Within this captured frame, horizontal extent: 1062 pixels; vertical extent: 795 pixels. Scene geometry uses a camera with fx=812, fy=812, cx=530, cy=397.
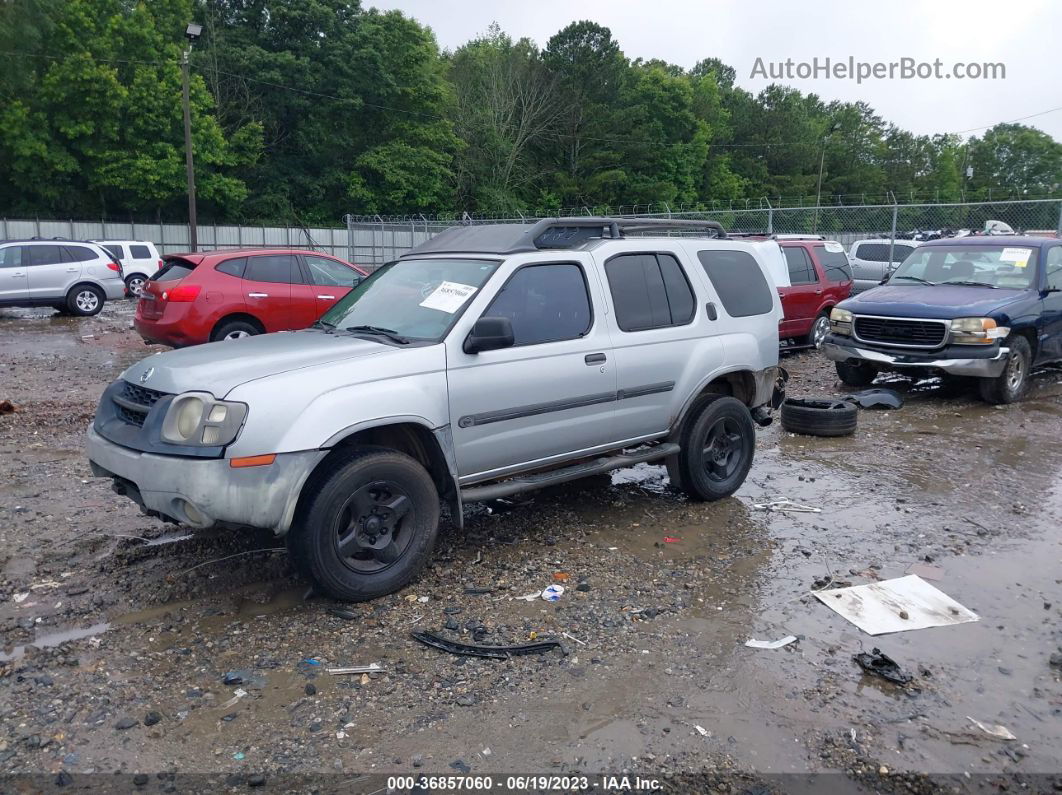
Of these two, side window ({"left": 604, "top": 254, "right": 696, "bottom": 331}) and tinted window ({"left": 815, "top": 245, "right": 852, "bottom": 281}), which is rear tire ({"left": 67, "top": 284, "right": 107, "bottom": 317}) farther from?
side window ({"left": 604, "top": 254, "right": 696, "bottom": 331})

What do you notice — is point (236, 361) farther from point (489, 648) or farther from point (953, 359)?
point (953, 359)

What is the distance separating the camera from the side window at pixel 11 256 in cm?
1767

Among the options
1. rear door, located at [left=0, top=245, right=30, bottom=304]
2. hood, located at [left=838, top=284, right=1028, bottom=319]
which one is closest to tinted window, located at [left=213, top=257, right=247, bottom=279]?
hood, located at [left=838, top=284, right=1028, bottom=319]

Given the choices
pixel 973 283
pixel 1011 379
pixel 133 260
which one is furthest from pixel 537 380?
pixel 133 260

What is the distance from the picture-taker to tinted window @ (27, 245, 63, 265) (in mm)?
18062

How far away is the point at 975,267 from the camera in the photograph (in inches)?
416

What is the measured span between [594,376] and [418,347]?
1.26 metres

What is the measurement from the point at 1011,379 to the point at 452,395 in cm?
819

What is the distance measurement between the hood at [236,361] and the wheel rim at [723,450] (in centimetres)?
276

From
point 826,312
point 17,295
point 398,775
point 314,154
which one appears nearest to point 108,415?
point 398,775

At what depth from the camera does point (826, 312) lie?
14031mm

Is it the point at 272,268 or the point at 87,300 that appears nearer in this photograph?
the point at 272,268

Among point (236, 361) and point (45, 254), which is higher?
point (45, 254)

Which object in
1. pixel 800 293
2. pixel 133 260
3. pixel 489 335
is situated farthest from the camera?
pixel 133 260
